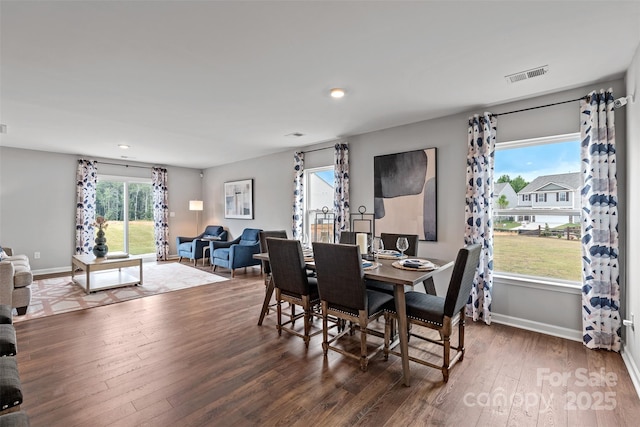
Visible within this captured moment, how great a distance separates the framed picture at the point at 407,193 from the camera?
3908mm

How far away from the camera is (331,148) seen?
17.1ft

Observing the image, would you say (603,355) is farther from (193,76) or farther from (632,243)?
(193,76)

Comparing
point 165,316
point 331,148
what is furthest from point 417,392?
point 331,148

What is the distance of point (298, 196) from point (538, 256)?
3761 millimetres

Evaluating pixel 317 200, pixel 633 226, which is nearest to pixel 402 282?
pixel 633 226

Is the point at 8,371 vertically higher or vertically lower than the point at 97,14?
lower

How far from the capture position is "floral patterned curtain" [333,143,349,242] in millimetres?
4793

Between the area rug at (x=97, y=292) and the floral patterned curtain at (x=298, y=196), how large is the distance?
65.8 inches

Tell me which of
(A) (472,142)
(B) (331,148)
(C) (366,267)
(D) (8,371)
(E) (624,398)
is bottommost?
(E) (624,398)

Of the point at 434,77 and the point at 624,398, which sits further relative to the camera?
the point at 434,77

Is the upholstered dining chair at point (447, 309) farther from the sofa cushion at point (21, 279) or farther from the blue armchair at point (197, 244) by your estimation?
the blue armchair at point (197, 244)

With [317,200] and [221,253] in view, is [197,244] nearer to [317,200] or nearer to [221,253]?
[221,253]

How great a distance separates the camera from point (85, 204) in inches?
251

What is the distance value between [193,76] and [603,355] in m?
4.41
